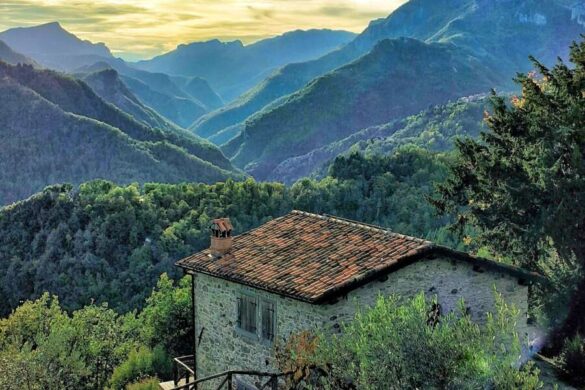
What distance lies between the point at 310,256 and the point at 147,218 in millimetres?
56039

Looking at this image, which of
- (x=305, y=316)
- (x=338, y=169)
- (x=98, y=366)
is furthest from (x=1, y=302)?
(x=305, y=316)

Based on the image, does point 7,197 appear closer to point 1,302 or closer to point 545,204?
point 1,302

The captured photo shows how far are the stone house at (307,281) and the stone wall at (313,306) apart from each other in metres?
0.03

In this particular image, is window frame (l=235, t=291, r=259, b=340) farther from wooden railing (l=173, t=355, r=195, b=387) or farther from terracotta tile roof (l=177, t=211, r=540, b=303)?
wooden railing (l=173, t=355, r=195, b=387)

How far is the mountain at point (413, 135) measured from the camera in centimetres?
14400

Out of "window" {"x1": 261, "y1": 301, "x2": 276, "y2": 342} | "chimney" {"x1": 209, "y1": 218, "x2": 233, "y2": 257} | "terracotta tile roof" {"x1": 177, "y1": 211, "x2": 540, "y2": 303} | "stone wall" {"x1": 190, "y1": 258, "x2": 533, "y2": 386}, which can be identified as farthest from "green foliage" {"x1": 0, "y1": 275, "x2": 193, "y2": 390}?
"window" {"x1": 261, "y1": 301, "x2": 276, "y2": 342}

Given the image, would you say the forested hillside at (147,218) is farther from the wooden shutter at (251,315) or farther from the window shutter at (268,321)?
the window shutter at (268,321)

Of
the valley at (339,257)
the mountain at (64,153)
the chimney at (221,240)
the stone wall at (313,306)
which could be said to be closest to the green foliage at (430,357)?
the valley at (339,257)

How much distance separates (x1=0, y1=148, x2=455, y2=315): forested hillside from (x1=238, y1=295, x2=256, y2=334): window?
136ft

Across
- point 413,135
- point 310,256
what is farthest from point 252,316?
point 413,135

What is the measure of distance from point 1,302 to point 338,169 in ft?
131

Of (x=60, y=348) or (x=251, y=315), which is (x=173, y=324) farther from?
(x=251, y=315)

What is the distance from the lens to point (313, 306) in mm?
16906

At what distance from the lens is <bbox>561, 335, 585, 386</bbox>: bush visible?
20.1 meters
